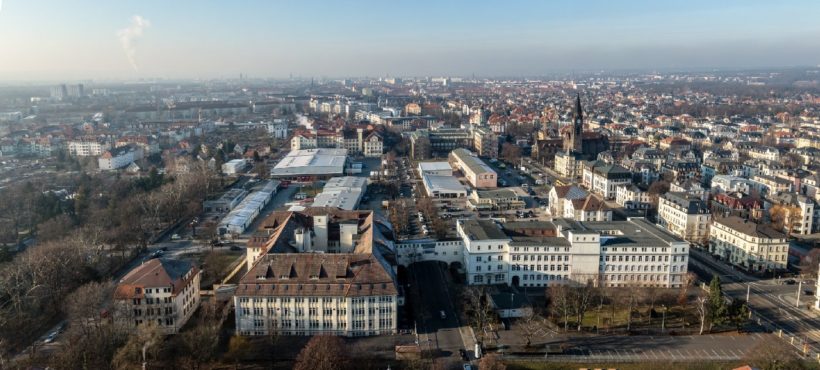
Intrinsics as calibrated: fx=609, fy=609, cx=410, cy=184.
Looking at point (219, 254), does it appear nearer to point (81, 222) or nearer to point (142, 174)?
point (81, 222)

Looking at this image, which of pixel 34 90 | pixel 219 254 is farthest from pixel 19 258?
pixel 34 90

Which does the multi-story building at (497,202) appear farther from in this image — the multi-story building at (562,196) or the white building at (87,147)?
the white building at (87,147)

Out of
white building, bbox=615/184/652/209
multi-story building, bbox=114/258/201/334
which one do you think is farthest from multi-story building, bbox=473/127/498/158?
multi-story building, bbox=114/258/201/334

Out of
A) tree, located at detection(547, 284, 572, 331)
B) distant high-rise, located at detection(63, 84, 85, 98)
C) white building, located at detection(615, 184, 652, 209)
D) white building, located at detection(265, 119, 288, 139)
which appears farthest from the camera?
distant high-rise, located at detection(63, 84, 85, 98)

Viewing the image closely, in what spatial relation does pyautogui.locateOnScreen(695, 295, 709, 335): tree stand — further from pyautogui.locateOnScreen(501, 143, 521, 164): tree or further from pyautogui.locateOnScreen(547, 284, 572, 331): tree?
pyautogui.locateOnScreen(501, 143, 521, 164): tree

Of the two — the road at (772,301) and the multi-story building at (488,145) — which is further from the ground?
the multi-story building at (488,145)

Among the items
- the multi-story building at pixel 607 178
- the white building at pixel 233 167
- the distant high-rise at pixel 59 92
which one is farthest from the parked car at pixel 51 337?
the distant high-rise at pixel 59 92

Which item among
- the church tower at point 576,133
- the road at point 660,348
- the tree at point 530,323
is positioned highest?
the church tower at point 576,133
